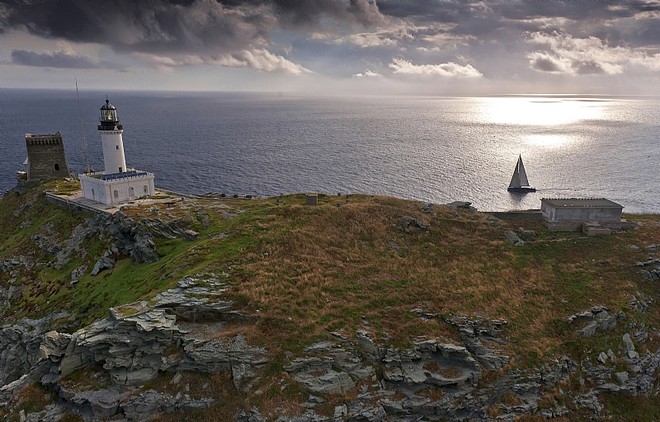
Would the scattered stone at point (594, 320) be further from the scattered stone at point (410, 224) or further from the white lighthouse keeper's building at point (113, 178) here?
the white lighthouse keeper's building at point (113, 178)

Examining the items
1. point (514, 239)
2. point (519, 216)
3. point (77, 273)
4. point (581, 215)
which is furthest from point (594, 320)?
point (77, 273)

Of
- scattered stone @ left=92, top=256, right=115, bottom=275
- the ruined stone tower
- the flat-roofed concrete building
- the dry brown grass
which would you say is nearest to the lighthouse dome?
the ruined stone tower

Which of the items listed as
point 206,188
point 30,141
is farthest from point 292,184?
point 30,141

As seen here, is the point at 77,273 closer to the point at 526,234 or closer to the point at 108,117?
the point at 108,117

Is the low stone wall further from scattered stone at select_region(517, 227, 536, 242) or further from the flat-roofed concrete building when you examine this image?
scattered stone at select_region(517, 227, 536, 242)

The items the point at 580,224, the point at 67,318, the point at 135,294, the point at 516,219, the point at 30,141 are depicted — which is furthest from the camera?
the point at 30,141

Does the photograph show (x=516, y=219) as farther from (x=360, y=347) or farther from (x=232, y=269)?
(x=232, y=269)
